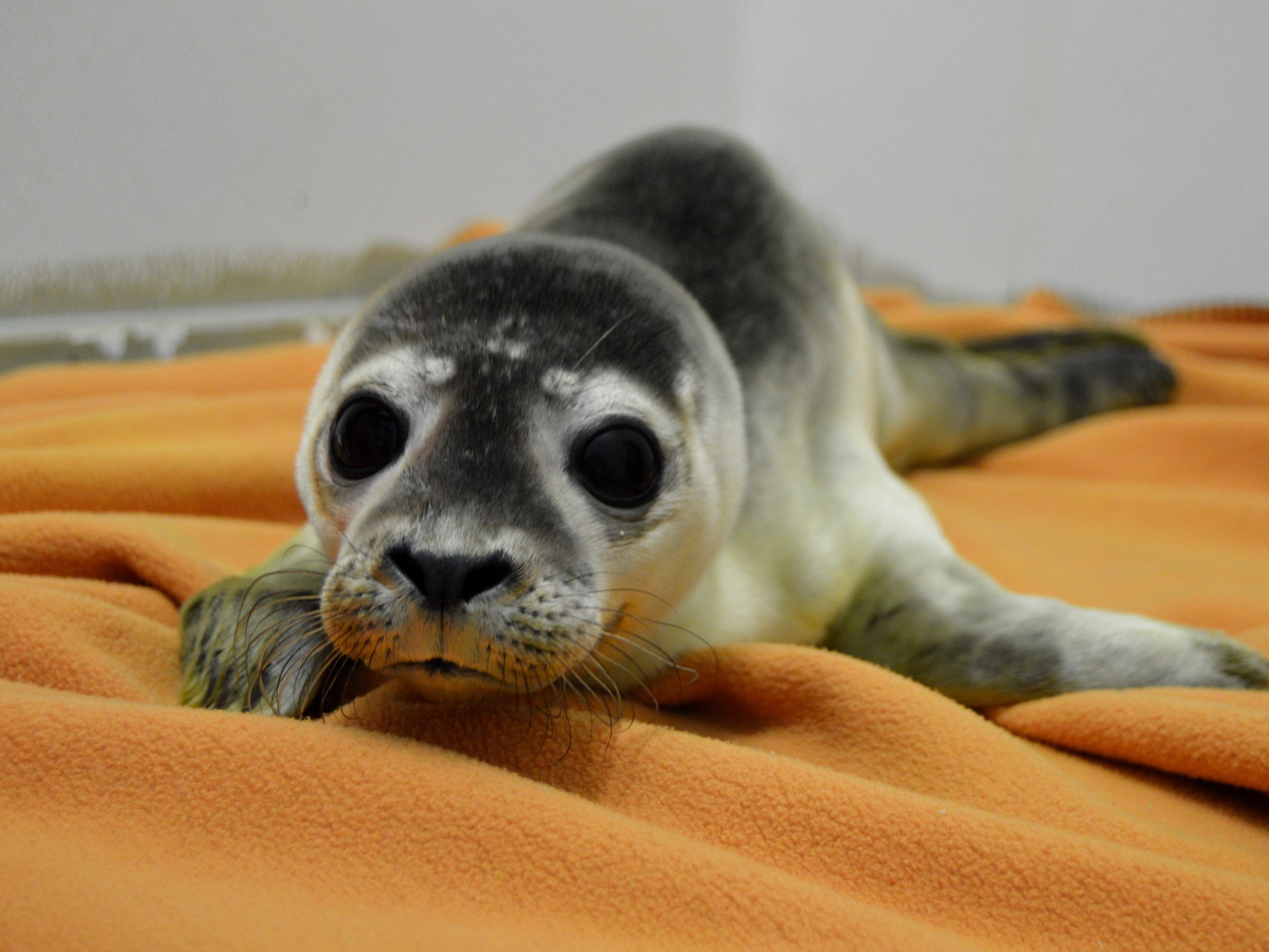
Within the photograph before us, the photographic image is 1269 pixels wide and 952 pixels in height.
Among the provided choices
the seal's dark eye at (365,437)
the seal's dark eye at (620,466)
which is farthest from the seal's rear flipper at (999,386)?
the seal's dark eye at (365,437)

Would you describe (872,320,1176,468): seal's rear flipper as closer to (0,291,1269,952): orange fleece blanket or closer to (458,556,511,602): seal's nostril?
(0,291,1269,952): orange fleece blanket

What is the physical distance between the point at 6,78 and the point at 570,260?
4.38 ft

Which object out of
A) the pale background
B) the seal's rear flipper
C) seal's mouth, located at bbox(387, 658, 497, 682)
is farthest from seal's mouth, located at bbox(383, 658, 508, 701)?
the pale background

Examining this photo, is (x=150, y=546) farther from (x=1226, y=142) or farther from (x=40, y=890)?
(x=1226, y=142)

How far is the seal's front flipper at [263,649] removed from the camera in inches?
37.2

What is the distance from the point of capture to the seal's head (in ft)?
2.64

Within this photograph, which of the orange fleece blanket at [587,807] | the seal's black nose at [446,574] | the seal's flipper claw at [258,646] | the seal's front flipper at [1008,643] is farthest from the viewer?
the seal's front flipper at [1008,643]

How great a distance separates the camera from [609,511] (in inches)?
38.8

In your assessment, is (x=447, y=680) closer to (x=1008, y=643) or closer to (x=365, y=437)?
(x=365, y=437)

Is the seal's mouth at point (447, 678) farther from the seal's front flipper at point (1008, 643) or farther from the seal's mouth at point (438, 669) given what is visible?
the seal's front flipper at point (1008, 643)

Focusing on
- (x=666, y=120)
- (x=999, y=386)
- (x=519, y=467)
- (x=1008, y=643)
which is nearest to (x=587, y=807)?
(x=519, y=467)

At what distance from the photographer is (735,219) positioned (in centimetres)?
161

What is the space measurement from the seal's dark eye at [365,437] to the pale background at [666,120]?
132 centimetres

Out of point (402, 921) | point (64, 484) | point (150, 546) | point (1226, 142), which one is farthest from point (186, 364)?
point (1226, 142)
